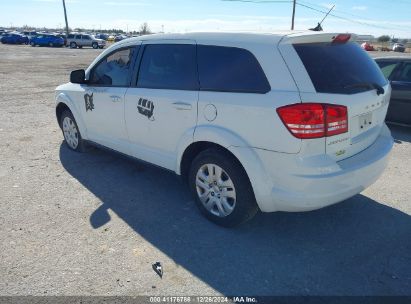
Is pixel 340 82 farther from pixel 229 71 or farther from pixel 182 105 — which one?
pixel 182 105

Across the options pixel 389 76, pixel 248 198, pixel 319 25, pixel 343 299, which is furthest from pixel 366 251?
pixel 389 76

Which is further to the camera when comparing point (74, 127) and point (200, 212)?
Result: point (74, 127)

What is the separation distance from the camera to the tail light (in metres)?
2.92

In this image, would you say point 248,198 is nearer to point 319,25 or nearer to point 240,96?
point 240,96

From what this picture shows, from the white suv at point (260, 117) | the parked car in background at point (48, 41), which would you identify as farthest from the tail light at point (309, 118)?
the parked car in background at point (48, 41)

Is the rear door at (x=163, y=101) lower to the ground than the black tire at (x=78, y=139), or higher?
higher

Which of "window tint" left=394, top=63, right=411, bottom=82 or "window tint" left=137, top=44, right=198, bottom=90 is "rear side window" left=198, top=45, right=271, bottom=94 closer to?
"window tint" left=137, top=44, right=198, bottom=90

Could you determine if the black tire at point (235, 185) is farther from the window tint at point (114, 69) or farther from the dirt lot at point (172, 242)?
the window tint at point (114, 69)

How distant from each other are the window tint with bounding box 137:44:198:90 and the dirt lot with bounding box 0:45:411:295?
135 centimetres

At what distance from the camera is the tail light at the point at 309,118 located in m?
2.92

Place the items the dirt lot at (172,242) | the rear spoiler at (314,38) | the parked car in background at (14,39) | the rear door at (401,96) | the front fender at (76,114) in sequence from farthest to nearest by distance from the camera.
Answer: the parked car in background at (14,39) → the rear door at (401,96) → the front fender at (76,114) → the rear spoiler at (314,38) → the dirt lot at (172,242)

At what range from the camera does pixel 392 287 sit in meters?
2.85

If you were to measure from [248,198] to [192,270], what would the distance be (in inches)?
32.5

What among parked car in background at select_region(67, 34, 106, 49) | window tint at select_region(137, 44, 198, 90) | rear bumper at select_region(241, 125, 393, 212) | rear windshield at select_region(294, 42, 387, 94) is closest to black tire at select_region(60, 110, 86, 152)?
window tint at select_region(137, 44, 198, 90)
